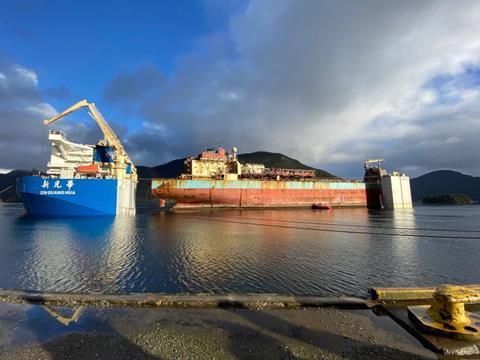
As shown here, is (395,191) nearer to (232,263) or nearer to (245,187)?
(245,187)

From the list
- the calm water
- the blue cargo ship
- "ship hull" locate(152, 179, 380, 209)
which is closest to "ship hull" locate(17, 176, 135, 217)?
the blue cargo ship

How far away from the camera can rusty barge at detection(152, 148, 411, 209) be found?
50969 millimetres

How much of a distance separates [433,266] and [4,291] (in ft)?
63.5

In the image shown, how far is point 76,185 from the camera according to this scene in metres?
36.4

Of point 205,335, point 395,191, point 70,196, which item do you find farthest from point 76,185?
point 395,191

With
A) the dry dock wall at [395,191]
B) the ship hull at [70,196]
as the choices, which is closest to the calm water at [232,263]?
the ship hull at [70,196]

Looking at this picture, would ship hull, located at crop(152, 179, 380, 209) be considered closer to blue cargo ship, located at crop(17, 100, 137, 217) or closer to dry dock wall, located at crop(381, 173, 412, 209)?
dry dock wall, located at crop(381, 173, 412, 209)

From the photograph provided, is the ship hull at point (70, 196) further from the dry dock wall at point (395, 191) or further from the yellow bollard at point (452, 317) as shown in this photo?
the dry dock wall at point (395, 191)

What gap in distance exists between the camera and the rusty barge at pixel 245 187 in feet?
167

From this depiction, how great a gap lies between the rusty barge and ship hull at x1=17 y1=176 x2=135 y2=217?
38.7 ft

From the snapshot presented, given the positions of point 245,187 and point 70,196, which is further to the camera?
point 245,187

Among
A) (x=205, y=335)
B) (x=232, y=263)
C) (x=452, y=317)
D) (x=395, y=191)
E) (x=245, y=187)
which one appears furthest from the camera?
(x=395, y=191)

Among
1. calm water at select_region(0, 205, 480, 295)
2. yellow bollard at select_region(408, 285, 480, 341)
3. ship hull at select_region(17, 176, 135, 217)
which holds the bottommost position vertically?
calm water at select_region(0, 205, 480, 295)

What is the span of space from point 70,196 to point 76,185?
1.77 m
